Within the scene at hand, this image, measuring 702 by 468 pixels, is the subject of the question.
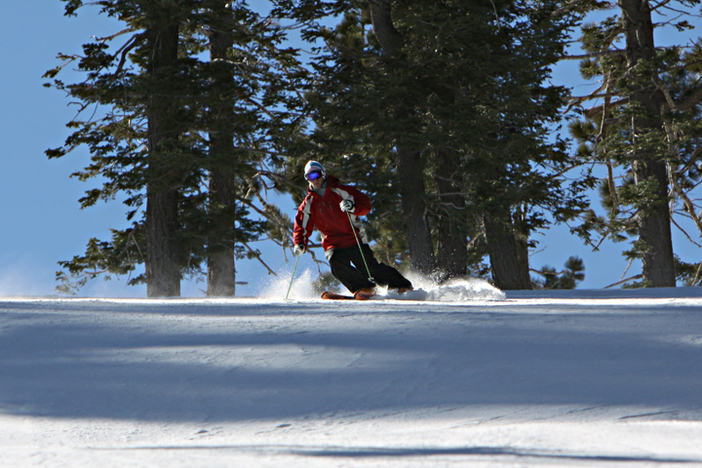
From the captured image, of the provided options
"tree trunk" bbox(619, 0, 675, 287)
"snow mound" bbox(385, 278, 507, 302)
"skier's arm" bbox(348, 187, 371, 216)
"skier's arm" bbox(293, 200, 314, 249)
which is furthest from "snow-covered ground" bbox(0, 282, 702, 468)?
"tree trunk" bbox(619, 0, 675, 287)

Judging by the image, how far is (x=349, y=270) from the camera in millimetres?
8727

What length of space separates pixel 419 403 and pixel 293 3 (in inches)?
570

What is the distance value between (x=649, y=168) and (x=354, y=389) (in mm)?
15488

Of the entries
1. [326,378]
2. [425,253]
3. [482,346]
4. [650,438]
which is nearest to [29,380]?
[326,378]

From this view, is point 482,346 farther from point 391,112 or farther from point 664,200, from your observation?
point 664,200

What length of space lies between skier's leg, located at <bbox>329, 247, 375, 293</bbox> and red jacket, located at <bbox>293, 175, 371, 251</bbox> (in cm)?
10

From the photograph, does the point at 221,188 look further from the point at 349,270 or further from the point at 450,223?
the point at 349,270

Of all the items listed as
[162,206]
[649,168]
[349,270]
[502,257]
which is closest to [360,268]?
[349,270]

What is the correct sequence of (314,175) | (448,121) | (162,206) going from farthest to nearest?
(162,206) < (448,121) < (314,175)

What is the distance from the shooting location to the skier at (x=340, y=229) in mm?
8750

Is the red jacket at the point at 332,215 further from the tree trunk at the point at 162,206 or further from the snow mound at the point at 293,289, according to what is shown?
the tree trunk at the point at 162,206

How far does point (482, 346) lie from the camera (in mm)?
4590

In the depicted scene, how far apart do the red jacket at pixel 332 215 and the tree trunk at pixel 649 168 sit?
10445 mm

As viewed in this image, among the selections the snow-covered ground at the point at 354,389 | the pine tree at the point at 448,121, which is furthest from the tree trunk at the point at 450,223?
the snow-covered ground at the point at 354,389
